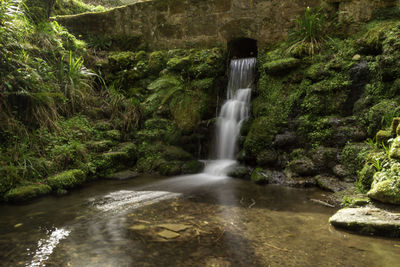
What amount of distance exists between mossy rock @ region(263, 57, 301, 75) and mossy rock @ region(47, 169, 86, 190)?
5070 millimetres

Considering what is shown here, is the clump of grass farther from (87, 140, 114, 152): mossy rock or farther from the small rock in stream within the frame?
the small rock in stream

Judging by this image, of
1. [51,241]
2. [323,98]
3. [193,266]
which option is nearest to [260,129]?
[323,98]

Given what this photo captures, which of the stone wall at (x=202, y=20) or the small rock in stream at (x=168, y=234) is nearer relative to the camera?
the small rock in stream at (x=168, y=234)

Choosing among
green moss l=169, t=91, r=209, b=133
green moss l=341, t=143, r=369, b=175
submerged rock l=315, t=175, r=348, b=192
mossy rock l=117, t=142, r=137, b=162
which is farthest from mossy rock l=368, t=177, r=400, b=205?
mossy rock l=117, t=142, r=137, b=162

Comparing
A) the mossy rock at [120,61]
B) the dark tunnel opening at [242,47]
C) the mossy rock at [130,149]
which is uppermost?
the dark tunnel opening at [242,47]

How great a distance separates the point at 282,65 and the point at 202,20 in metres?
3.51

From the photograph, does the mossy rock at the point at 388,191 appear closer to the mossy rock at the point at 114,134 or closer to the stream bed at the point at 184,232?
the stream bed at the point at 184,232

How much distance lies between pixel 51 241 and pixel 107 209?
1.09 m

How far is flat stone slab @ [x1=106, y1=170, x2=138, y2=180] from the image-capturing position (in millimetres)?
6078

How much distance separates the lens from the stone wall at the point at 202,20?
24.6 ft

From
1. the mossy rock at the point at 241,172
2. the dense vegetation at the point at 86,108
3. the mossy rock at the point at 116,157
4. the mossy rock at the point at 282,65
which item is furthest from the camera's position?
the mossy rock at the point at 282,65

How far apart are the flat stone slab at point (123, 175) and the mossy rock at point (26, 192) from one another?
141 cm

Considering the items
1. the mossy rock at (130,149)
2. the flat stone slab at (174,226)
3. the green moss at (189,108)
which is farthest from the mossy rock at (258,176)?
the mossy rock at (130,149)

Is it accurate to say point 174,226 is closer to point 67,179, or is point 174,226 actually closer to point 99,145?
point 67,179
